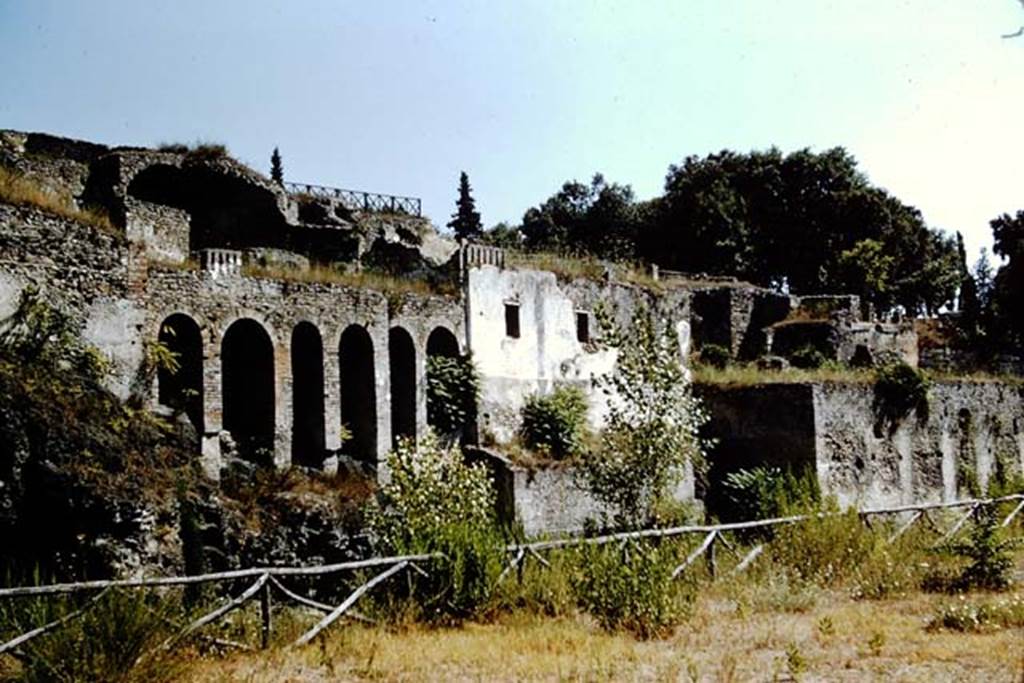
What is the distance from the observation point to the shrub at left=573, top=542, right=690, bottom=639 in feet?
41.6

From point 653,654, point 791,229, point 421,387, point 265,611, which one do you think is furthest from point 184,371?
point 791,229

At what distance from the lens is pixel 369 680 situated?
33.9 ft

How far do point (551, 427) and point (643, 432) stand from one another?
5140 millimetres

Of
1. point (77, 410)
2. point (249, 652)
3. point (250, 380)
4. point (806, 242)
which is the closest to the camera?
point (249, 652)

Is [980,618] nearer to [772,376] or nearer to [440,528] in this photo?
[440,528]

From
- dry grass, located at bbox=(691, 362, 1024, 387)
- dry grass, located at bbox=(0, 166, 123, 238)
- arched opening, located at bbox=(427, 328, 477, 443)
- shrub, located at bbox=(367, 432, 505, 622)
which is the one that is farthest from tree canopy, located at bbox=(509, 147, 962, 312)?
dry grass, located at bbox=(0, 166, 123, 238)

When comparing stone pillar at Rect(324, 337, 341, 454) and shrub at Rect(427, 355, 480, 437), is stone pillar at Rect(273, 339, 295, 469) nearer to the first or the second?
stone pillar at Rect(324, 337, 341, 454)

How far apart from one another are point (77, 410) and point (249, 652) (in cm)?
592

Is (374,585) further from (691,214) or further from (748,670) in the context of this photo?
(691,214)

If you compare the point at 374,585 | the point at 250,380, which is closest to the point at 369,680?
the point at 374,585

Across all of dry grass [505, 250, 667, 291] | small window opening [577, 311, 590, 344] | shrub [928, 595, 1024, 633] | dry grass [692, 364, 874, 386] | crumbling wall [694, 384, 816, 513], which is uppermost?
dry grass [505, 250, 667, 291]

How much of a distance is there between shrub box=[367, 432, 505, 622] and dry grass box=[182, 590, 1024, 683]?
18.8 inches

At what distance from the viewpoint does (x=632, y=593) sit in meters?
12.8

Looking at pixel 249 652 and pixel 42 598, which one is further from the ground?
pixel 42 598
